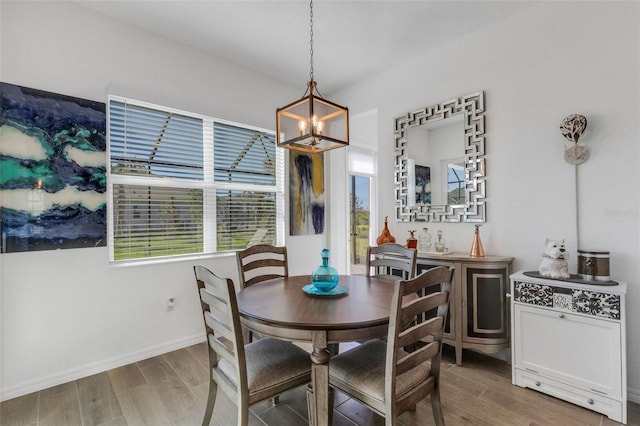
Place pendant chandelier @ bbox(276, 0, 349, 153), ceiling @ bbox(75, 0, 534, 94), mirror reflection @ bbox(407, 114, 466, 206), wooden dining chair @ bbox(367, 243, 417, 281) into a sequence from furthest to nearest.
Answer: mirror reflection @ bbox(407, 114, 466, 206)
ceiling @ bbox(75, 0, 534, 94)
wooden dining chair @ bbox(367, 243, 417, 281)
pendant chandelier @ bbox(276, 0, 349, 153)

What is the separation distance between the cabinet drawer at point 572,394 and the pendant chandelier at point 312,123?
2.13 metres

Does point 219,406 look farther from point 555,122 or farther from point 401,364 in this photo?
point 555,122

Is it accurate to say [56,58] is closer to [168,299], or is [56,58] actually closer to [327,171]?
[168,299]

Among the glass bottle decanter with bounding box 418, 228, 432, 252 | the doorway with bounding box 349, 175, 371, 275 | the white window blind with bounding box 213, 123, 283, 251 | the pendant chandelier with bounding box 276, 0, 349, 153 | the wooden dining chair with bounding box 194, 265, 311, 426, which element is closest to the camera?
the wooden dining chair with bounding box 194, 265, 311, 426

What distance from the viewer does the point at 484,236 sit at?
2771 millimetres

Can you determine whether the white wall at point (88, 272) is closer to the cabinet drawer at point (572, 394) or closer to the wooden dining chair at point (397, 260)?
the wooden dining chair at point (397, 260)

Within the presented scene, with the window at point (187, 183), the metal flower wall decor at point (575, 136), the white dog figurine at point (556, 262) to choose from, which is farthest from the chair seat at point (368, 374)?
the window at point (187, 183)

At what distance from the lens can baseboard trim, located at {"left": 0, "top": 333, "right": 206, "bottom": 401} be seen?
2143 millimetres

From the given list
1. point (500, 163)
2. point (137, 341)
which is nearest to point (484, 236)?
point (500, 163)

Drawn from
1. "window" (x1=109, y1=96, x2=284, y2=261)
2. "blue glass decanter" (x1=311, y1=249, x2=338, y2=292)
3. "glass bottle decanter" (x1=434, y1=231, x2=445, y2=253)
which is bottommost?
"blue glass decanter" (x1=311, y1=249, x2=338, y2=292)

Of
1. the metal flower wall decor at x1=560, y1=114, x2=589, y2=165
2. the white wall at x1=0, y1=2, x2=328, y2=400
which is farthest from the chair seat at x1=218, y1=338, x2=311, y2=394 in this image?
the metal flower wall decor at x1=560, y1=114, x2=589, y2=165

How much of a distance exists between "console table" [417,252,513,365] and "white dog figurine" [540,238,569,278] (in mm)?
340

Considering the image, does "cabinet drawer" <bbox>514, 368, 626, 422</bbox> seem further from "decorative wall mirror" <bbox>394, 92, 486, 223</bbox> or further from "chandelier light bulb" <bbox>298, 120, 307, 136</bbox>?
"chandelier light bulb" <bbox>298, 120, 307, 136</bbox>

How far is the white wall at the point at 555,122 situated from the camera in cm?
208
